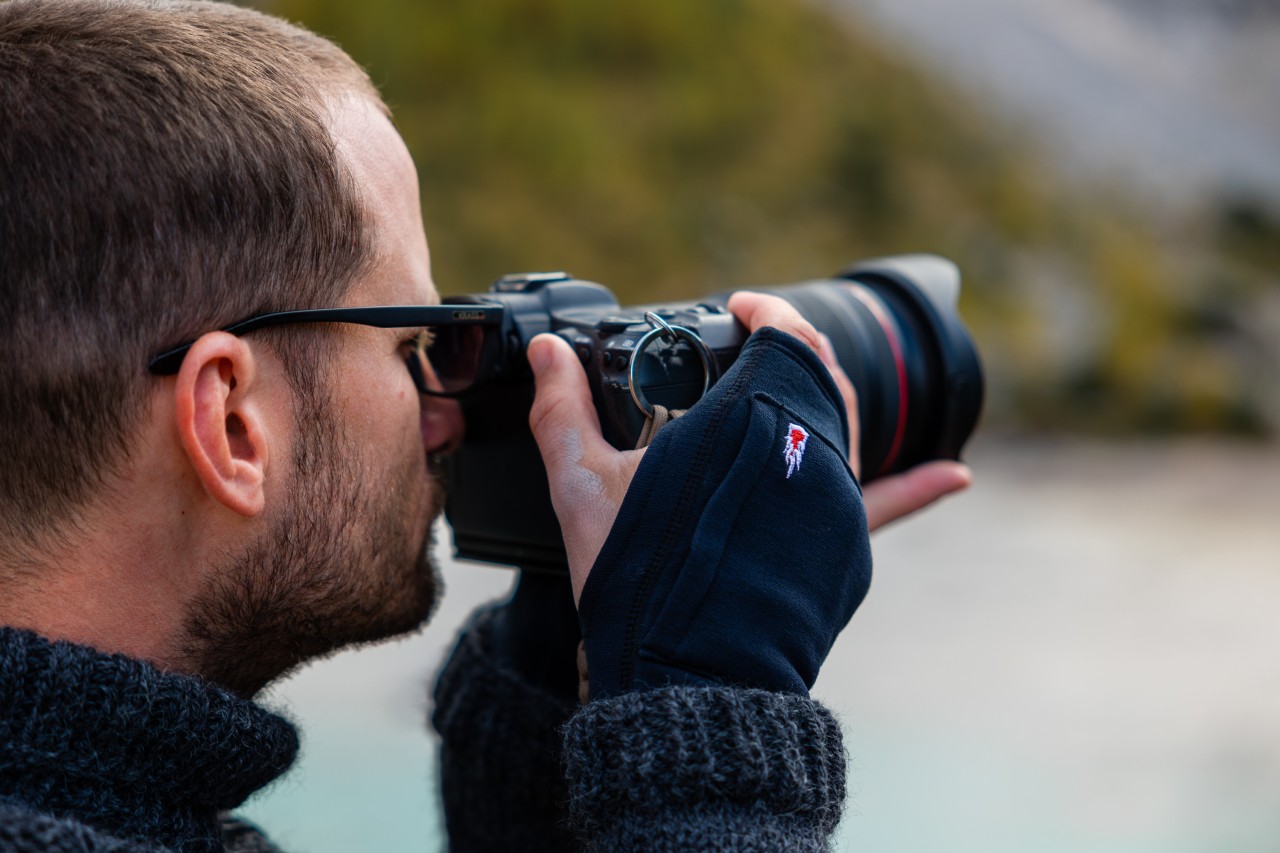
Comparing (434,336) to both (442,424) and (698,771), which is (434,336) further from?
(698,771)

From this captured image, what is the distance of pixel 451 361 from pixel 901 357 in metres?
0.30

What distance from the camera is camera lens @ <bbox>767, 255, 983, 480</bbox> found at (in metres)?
0.81

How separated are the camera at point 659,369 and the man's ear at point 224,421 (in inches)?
6.4

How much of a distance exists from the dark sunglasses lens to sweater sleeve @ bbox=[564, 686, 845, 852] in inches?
9.7

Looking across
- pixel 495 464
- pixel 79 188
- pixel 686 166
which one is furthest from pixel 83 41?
pixel 686 166

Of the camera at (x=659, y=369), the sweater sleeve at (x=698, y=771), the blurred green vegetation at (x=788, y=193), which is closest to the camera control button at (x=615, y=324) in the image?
the camera at (x=659, y=369)

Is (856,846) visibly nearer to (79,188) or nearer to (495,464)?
(495,464)

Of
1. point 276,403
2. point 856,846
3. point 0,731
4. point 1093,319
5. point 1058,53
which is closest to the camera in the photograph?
point 0,731

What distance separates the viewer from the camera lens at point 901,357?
0.81m

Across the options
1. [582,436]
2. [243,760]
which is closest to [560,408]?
[582,436]

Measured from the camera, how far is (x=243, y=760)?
1.93ft

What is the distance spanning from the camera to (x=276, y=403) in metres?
0.62

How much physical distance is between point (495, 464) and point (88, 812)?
310mm

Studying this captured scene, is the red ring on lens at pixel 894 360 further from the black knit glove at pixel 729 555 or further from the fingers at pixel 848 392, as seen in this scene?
the black knit glove at pixel 729 555
